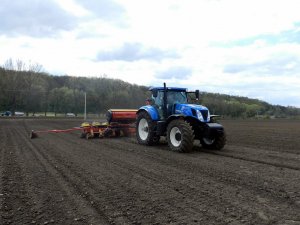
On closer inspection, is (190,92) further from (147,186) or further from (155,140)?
(147,186)

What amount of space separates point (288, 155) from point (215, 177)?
4.36m

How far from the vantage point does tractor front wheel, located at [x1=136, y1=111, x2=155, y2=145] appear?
1233 cm

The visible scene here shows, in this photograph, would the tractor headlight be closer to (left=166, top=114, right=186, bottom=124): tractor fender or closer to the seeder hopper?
(left=166, top=114, right=186, bottom=124): tractor fender

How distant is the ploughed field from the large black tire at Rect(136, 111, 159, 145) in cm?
232

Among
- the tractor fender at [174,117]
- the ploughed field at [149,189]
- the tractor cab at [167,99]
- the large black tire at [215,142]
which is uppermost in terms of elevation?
the tractor cab at [167,99]

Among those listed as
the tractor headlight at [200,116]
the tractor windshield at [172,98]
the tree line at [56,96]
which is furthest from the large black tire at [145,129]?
the tree line at [56,96]

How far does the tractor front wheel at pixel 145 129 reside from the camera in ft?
40.4

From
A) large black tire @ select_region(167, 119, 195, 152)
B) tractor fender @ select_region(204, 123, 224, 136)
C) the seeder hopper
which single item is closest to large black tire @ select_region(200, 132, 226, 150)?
tractor fender @ select_region(204, 123, 224, 136)

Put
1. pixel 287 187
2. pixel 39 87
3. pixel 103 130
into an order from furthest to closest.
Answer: pixel 39 87 < pixel 103 130 < pixel 287 187

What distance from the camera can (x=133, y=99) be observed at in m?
51.2

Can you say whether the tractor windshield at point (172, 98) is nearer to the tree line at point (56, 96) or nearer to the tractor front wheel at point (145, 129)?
the tractor front wheel at point (145, 129)

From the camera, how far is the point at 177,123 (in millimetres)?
10742

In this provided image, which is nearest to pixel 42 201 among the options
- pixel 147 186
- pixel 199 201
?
pixel 147 186

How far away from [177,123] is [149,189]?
4.86 m
